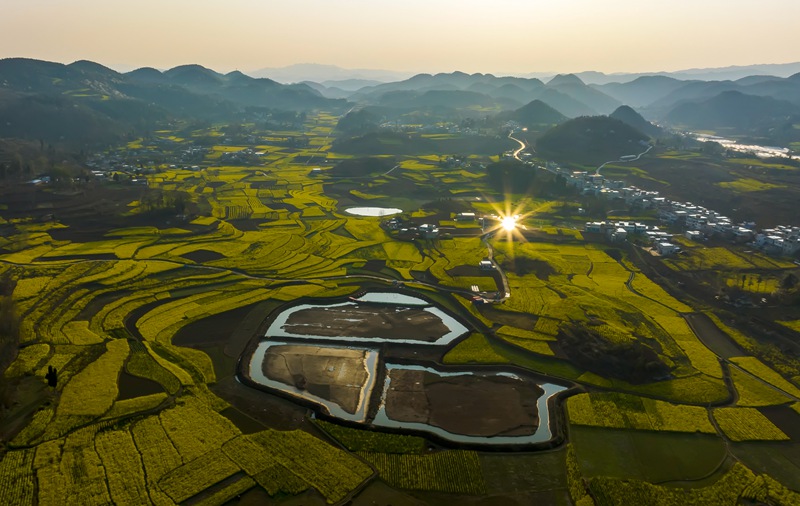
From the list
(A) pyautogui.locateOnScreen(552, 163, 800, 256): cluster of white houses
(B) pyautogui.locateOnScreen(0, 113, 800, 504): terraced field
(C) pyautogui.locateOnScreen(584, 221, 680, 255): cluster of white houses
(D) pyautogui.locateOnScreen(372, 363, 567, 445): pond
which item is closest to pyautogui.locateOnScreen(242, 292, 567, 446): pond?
(D) pyautogui.locateOnScreen(372, 363, 567, 445): pond

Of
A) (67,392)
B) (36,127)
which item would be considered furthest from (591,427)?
(36,127)

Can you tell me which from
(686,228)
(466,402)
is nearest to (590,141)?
(686,228)

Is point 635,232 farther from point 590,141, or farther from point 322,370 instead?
point 590,141

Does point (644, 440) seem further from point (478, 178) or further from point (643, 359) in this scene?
point (478, 178)

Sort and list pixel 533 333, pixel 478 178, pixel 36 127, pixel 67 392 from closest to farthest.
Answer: pixel 67 392, pixel 533 333, pixel 478 178, pixel 36 127

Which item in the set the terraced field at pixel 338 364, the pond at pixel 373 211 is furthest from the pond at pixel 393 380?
the pond at pixel 373 211

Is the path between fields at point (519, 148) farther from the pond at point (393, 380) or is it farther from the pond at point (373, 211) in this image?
the pond at point (393, 380)
